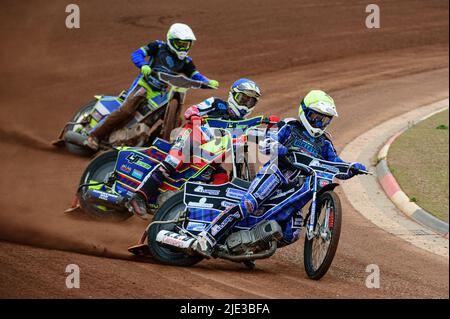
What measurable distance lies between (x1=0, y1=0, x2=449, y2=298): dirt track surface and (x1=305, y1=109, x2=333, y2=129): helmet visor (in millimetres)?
1690

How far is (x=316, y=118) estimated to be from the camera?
32.9 feet

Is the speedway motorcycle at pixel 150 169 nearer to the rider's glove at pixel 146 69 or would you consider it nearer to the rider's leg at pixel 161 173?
the rider's leg at pixel 161 173

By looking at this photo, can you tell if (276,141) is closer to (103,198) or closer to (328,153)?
(328,153)

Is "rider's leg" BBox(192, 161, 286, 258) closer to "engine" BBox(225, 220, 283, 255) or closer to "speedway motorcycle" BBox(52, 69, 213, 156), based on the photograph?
"engine" BBox(225, 220, 283, 255)

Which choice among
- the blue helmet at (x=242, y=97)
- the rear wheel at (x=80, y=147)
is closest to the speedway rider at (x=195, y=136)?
the blue helmet at (x=242, y=97)

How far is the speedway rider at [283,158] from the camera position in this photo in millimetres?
9719

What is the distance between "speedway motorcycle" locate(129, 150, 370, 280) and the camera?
9.58 m

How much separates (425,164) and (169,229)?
274 inches

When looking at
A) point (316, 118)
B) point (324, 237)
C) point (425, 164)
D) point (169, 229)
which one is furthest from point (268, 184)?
point (425, 164)

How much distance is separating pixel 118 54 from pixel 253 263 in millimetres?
Result: 12195

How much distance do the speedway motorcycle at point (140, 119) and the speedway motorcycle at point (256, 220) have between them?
3.24 metres

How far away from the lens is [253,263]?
10117 millimetres

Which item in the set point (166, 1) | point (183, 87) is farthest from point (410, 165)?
point (166, 1)

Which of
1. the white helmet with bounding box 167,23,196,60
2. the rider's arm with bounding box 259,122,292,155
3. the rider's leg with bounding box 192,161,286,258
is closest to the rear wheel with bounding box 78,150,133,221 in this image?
the rider's leg with bounding box 192,161,286,258
